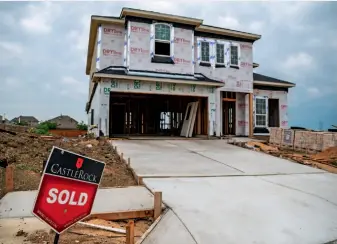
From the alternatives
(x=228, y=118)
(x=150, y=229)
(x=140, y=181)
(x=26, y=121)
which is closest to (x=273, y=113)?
(x=228, y=118)

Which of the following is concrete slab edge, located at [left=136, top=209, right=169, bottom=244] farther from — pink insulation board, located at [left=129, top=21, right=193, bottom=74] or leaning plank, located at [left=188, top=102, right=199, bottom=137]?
leaning plank, located at [left=188, top=102, right=199, bottom=137]

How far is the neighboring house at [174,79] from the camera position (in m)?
14.5

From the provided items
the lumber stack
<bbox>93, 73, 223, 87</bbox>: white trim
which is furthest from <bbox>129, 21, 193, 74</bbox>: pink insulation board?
the lumber stack

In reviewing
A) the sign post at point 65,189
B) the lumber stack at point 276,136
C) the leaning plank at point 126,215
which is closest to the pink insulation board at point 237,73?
the lumber stack at point 276,136

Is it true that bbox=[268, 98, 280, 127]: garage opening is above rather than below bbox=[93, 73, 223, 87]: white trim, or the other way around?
below

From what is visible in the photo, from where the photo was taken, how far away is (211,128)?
52.1 ft

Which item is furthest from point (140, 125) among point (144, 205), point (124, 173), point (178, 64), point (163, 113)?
point (144, 205)

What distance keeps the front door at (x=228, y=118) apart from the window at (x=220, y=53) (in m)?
2.97

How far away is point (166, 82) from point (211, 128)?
3.96 m

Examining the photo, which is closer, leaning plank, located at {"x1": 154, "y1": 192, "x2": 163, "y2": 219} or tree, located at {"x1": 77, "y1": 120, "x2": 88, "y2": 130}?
leaning plank, located at {"x1": 154, "y1": 192, "x2": 163, "y2": 219}

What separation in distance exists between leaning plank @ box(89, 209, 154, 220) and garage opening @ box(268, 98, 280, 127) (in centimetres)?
1771

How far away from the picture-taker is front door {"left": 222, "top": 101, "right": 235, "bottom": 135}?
18.7 metres

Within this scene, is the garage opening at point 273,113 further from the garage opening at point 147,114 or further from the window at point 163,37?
the window at point 163,37

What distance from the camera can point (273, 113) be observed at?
2009 centimetres
